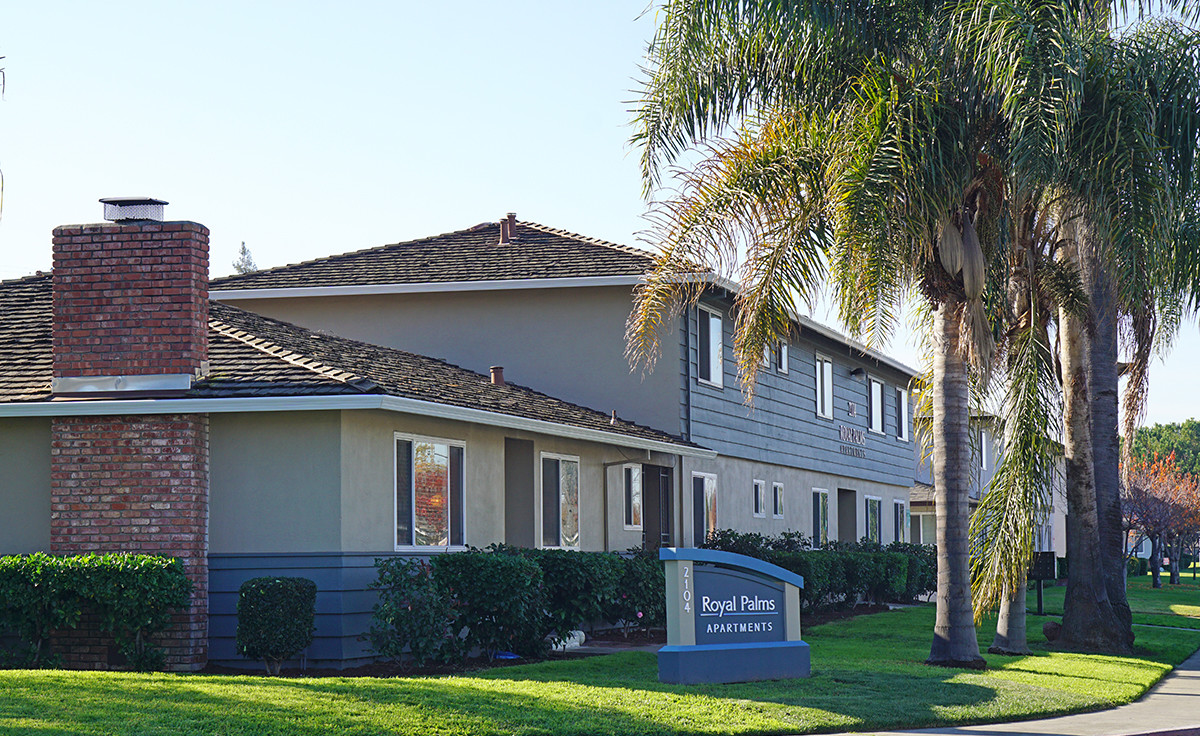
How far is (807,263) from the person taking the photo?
1617cm

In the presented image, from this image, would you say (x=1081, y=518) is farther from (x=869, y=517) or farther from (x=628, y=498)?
(x=869, y=517)

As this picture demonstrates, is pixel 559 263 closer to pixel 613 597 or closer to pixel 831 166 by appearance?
pixel 613 597

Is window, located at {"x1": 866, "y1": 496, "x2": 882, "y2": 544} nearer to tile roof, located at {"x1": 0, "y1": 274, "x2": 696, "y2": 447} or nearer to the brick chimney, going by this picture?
tile roof, located at {"x1": 0, "y1": 274, "x2": 696, "y2": 447}

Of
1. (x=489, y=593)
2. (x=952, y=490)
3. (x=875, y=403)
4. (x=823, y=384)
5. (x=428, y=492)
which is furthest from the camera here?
(x=875, y=403)

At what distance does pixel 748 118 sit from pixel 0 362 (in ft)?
31.8

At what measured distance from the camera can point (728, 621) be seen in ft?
45.5

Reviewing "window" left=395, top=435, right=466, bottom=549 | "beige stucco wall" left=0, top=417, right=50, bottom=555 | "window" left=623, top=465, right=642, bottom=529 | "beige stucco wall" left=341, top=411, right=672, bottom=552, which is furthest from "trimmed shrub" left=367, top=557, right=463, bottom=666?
"window" left=623, top=465, right=642, bottom=529

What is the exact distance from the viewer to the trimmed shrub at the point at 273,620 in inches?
570

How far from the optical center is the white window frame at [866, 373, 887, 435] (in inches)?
1372

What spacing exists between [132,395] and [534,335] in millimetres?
9409

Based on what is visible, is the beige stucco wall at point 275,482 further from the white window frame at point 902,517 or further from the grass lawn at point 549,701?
the white window frame at point 902,517

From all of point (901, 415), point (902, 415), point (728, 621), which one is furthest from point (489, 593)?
point (902, 415)

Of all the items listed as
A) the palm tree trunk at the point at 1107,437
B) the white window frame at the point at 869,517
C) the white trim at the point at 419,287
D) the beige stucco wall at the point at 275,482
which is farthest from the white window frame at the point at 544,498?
A: the white window frame at the point at 869,517

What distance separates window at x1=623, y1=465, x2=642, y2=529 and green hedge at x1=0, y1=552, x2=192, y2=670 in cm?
944
